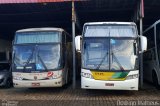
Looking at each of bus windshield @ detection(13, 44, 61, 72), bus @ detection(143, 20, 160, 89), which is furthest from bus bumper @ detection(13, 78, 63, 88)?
bus @ detection(143, 20, 160, 89)

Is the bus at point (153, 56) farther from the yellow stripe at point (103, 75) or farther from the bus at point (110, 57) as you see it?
the yellow stripe at point (103, 75)

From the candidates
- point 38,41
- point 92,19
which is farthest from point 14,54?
point 92,19

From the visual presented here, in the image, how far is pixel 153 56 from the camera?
17609 mm

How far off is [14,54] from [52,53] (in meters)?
1.81

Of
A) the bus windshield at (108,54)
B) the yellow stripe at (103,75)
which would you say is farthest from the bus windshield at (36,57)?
the yellow stripe at (103,75)

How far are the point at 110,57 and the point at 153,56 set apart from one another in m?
3.55

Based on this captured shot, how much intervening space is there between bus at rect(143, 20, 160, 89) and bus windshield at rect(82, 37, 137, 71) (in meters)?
1.98

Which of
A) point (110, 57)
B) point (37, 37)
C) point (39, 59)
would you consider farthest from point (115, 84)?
point (37, 37)

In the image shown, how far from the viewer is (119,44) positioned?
15.2 metres

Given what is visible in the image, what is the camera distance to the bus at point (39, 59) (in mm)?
15977

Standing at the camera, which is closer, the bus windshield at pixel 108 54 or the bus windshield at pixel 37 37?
the bus windshield at pixel 108 54

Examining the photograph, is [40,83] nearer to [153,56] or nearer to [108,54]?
[108,54]

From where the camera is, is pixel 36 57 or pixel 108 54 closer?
pixel 108 54

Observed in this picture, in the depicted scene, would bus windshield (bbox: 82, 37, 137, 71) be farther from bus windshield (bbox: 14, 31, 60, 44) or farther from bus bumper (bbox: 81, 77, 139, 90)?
bus windshield (bbox: 14, 31, 60, 44)
